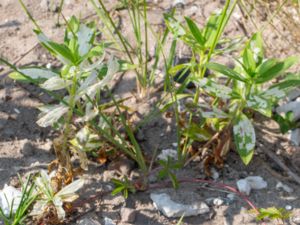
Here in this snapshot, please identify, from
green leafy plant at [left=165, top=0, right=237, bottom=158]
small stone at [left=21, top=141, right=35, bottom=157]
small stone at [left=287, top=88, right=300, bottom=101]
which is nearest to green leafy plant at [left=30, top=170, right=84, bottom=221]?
small stone at [left=21, top=141, right=35, bottom=157]

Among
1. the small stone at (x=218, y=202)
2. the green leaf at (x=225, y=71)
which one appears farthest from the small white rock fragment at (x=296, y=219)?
the green leaf at (x=225, y=71)

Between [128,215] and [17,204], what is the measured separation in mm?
325

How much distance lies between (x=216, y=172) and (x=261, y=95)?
309mm

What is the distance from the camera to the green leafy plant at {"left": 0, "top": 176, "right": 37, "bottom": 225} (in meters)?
1.50

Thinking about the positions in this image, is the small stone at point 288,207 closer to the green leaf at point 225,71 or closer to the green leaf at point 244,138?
the green leaf at point 244,138

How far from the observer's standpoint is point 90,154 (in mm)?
1857

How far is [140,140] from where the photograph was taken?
193 cm

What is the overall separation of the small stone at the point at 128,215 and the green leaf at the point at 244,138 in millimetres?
363

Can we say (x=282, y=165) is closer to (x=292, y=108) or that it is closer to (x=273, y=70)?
(x=292, y=108)

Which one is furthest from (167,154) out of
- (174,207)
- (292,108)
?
(292,108)

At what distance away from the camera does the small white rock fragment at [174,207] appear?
1702mm

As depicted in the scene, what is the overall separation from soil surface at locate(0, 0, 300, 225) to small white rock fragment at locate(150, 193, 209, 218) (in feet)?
0.06

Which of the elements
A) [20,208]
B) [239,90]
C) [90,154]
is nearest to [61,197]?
[20,208]

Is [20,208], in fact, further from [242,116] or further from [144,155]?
[242,116]
